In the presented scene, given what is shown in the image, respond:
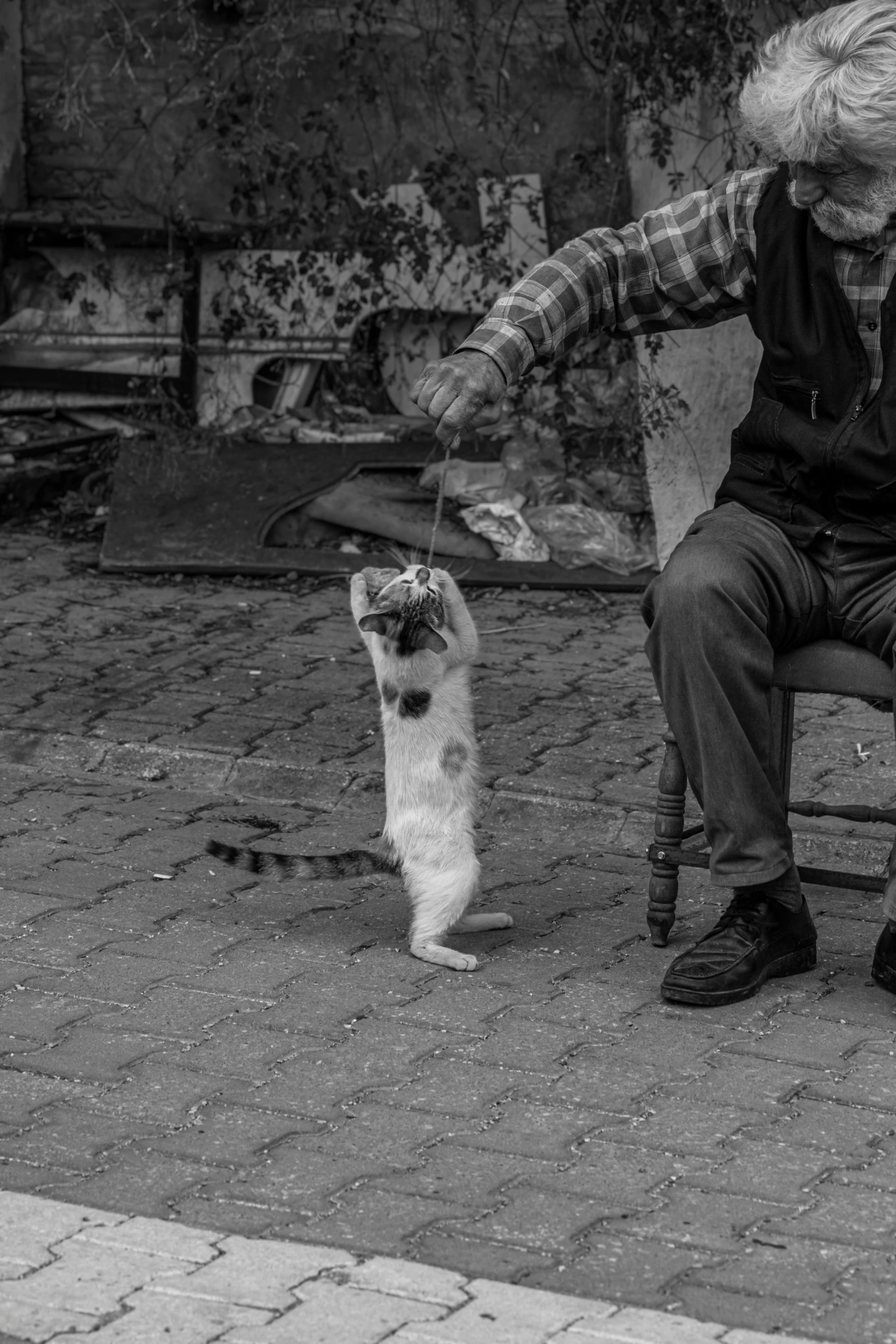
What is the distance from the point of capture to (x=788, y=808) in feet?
12.9

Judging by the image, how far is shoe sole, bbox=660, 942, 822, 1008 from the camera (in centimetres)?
367

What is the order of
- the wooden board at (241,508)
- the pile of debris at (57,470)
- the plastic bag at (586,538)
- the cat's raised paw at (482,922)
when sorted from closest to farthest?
the cat's raised paw at (482,922) < the wooden board at (241,508) < the plastic bag at (586,538) < the pile of debris at (57,470)

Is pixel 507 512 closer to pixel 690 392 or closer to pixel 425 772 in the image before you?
pixel 690 392

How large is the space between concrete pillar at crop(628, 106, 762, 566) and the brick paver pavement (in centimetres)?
163

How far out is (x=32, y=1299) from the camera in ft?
8.11

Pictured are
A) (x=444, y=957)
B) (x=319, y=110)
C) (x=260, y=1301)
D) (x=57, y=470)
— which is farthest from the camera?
(x=57, y=470)


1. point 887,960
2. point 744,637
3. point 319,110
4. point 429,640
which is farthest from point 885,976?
point 319,110

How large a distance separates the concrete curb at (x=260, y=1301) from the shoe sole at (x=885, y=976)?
1.40 m

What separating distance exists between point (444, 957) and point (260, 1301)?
141cm

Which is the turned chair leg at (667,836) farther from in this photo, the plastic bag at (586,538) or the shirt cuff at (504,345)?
the plastic bag at (586,538)

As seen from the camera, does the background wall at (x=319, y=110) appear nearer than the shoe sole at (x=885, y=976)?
No

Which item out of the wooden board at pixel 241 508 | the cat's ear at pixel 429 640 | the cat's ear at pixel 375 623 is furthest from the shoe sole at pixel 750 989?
the wooden board at pixel 241 508

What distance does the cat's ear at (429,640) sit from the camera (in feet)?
12.8

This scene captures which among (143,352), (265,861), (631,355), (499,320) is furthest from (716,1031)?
(143,352)
